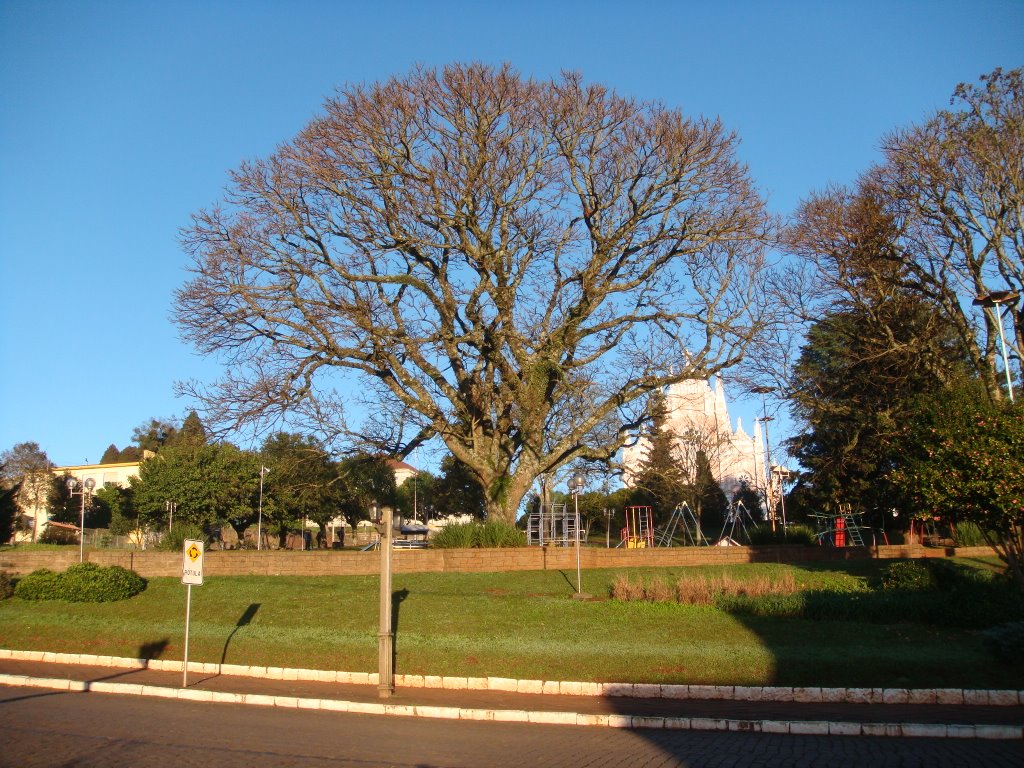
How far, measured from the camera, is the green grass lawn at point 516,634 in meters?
13.7

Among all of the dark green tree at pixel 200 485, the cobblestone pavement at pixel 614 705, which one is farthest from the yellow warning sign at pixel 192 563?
the dark green tree at pixel 200 485

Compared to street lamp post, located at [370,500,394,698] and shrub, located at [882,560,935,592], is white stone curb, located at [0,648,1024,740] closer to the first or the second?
street lamp post, located at [370,500,394,698]

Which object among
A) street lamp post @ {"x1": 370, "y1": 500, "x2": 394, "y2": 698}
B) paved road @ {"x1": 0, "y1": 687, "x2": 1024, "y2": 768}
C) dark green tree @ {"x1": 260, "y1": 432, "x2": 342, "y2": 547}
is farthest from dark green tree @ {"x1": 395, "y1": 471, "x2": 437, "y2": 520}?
paved road @ {"x1": 0, "y1": 687, "x2": 1024, "y2": 768}

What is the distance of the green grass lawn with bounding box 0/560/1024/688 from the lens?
45.1 ft

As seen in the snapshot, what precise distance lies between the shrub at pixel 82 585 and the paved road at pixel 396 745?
369 inches

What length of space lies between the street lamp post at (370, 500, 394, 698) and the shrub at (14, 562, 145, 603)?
10654mm

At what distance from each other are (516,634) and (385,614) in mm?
3563

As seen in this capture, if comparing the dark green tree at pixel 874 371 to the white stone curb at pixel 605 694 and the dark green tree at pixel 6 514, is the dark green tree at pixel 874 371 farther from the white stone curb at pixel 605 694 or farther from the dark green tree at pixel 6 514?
the dark green tree at pixel 6 514

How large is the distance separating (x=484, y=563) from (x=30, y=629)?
1134 centimetres

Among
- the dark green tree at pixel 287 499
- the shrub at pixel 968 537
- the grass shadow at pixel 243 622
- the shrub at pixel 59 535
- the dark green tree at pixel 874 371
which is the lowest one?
the grass shadow at pixel 243 622

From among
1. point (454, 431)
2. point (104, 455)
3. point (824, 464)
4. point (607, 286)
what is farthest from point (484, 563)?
point (104, 455)

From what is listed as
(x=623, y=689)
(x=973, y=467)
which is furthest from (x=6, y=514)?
(x=973, y=467)

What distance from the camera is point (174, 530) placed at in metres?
29.5

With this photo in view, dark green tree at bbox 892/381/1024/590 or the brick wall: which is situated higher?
dark green tree at bbox 892/381/1024/590
